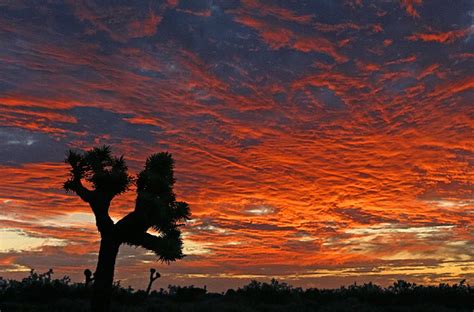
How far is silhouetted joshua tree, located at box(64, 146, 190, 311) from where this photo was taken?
763 inches

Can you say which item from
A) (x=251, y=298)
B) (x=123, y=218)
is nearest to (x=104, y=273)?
(x=123, y=218)

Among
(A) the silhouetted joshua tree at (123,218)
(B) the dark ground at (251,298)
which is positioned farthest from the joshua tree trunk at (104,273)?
(B) the dark ground at (251,298)

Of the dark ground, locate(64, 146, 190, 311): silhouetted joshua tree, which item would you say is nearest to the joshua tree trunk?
locate(64, 146, 190, 311): silhouetted joshua tree

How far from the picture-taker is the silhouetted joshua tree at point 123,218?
19391 millimetres

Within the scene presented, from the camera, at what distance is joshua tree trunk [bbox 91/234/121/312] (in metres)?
19.4

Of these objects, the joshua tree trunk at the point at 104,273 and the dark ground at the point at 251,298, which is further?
the dark ground at the point at 251,298

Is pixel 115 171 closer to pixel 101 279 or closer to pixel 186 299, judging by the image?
pixel 101 279

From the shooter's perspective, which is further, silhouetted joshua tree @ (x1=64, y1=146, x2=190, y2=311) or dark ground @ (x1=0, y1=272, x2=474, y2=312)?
dark ground @ (x1=0, y1=272, x2=474, y2=312)

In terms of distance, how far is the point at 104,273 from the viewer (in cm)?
1956

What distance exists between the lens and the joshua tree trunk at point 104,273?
19.4 meters

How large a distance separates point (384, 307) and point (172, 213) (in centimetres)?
1655

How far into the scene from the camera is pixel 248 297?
35.3 meters

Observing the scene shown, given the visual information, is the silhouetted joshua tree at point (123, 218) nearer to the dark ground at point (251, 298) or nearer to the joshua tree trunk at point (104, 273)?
the joshua tree trunk at point (104, 273)

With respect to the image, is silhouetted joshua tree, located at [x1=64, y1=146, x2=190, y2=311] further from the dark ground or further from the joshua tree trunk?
the dark ground
